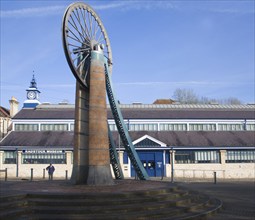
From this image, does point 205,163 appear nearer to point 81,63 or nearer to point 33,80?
point 81,63

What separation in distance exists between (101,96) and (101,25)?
5.58 meters

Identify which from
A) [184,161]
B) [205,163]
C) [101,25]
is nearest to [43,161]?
[184,161]

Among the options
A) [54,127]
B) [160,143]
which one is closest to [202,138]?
[160,143]

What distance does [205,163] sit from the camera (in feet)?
126

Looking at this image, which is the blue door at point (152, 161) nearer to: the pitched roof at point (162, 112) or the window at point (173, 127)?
the window at point (173, 127)

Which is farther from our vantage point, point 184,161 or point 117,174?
point 184,161

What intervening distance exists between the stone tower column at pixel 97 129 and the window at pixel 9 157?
2522 cm

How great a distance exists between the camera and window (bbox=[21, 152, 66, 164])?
38.8m

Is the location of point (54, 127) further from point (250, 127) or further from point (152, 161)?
point (250, 127)

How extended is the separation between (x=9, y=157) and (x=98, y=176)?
85.5ft

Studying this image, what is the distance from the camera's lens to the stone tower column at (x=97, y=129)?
16.8m

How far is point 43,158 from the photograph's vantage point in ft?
127

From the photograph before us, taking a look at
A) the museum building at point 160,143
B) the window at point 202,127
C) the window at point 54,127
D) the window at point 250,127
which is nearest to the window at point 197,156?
the museum building at point 160,143

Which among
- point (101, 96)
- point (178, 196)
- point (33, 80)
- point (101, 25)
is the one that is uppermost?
point (33, 80)
